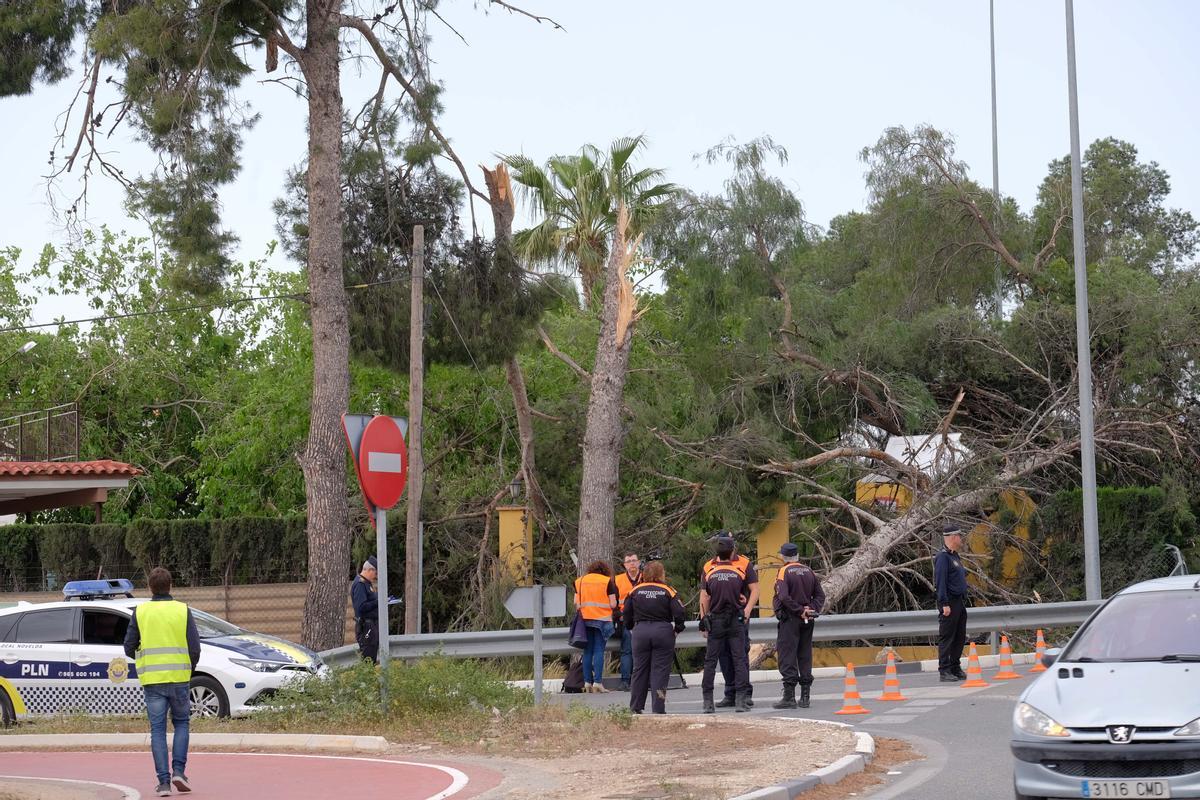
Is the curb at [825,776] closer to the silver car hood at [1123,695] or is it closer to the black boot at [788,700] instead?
the silver car hood at [1123,695]

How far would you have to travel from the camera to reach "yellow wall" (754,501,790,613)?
80.6 feet

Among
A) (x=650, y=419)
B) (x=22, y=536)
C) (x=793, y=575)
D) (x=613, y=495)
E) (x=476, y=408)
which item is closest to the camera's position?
(x=793, y=575)

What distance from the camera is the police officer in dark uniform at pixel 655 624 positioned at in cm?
1415

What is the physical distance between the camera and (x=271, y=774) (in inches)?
430

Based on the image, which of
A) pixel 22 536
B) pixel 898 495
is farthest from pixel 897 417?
pixel 22 536

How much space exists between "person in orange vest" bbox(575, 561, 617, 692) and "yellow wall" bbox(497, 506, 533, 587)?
909 cm

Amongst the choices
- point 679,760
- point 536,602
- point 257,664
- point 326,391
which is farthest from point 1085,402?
point 257,664

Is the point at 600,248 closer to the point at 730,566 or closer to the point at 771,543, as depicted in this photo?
the point at 771,543

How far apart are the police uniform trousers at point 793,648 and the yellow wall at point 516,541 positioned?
11.7 m

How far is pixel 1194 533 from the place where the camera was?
79.5 ft

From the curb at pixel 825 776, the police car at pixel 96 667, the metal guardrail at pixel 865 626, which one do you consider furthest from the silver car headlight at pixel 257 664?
the curb at pixel 825 776

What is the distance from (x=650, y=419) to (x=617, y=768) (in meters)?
16.5

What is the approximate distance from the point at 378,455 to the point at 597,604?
19.3ft

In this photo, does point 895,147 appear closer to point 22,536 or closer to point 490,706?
point 490,706
